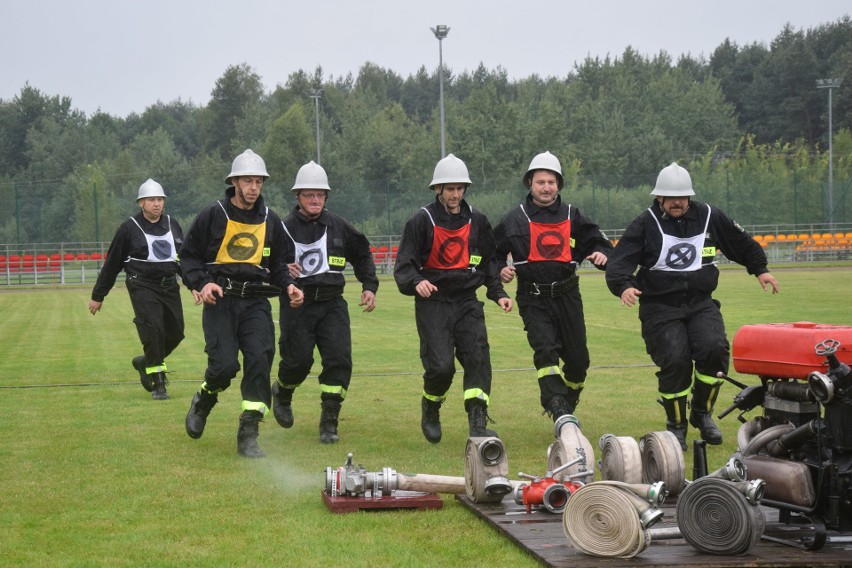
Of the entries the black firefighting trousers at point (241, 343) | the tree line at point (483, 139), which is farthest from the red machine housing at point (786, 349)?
the tree line at point (483, 139)

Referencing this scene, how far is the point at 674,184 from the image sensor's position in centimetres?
938

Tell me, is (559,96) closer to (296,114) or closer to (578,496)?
(296,114)

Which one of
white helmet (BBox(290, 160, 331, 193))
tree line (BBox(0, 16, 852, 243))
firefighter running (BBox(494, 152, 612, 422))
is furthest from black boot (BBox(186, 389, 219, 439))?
tree line (BBox(0, 16, 852, 243))

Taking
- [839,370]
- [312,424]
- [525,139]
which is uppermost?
[525,139]

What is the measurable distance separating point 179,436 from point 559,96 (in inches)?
4069

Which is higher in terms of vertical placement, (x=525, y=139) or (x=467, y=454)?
(x=525, y=139)

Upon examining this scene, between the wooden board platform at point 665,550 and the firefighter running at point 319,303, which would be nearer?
the wooden board platform at point 665,550

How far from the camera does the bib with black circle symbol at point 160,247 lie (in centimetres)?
1352

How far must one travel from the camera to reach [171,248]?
13617mm

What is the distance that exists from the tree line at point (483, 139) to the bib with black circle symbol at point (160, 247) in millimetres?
41469

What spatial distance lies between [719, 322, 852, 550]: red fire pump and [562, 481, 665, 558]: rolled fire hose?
0.80 meters

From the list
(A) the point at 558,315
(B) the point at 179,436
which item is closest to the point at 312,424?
(B) the point at 179,436

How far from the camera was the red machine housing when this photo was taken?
6480mm

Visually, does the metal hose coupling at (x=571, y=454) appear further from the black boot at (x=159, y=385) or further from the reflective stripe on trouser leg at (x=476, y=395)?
the black boot at (x=159, y=385)
